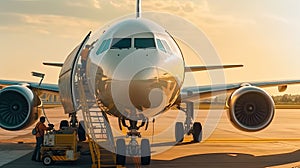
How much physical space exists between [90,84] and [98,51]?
795mm

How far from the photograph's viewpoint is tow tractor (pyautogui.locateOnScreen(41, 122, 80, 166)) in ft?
36.3

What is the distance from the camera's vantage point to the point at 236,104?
13.5 m

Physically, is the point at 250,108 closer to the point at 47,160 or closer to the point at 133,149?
the point at 133,149

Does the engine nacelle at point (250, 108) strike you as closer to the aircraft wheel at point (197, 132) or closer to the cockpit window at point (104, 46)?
the aircraft wheel at point (197, 132)

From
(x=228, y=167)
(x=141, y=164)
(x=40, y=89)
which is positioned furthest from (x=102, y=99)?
(x=40, y=89)

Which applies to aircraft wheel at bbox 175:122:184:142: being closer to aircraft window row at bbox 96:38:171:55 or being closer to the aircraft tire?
the aircraft tire

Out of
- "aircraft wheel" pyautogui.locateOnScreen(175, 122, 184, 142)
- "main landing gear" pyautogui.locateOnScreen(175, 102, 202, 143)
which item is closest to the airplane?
"main landing gear" pyautogui.locateOnScreen(175, 102, 202, 143)

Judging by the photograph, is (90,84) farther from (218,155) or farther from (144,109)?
(218,155)

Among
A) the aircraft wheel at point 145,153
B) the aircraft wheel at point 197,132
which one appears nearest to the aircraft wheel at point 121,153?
the aircraft wheel at point 145,153

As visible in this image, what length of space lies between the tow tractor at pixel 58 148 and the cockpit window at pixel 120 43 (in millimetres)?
3083

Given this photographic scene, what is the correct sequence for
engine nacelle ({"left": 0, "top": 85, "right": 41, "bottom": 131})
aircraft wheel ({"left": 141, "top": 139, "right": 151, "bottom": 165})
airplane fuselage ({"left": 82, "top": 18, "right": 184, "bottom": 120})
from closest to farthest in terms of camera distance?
1. airplane fuselage ({"left": 82, "top": 18, "right": 184, "bottom": 120})
2. aircraft wheel ({"left": 141, "top": 139, "right": 151, "bottom": 165})
3. engine nacelle ({"left": 0, "top": 85, "right": 41, "bottom": 131})

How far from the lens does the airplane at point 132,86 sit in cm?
875

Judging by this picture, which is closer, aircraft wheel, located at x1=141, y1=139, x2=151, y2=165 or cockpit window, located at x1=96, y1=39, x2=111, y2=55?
cockpit window, located at x1=96, y1=39, x2=111, y2=55

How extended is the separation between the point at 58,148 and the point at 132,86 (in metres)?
3.69
